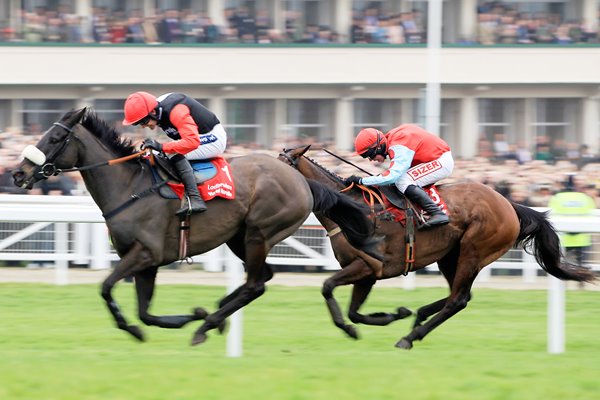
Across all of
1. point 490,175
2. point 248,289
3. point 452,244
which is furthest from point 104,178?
point 490,175

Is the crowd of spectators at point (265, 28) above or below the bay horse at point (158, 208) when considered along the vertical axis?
above

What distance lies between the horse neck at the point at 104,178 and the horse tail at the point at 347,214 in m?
1.21

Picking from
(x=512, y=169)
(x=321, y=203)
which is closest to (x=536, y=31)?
(x=512, y=169)

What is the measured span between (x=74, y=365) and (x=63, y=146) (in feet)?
4.75

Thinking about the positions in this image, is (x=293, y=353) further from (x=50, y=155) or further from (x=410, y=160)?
(x=50, y=155)

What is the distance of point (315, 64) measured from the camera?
69.6 feet

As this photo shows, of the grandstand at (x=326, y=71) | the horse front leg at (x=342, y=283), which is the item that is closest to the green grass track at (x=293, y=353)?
the horse front leg at (x=342, y=283)

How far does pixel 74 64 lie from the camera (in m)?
20.3

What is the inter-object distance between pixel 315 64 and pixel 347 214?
543 inches

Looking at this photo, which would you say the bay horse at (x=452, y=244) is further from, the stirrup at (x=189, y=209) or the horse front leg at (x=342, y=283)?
the stirrup at (x=189, y=209)

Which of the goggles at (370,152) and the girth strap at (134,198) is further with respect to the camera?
the goggles at (370,152)

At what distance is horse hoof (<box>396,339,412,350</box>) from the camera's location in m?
7.65

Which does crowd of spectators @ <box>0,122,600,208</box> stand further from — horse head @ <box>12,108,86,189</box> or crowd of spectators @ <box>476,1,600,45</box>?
crowd of spectators @ <box>476,1,600,45</box>

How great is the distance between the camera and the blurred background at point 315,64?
20.3 meters
